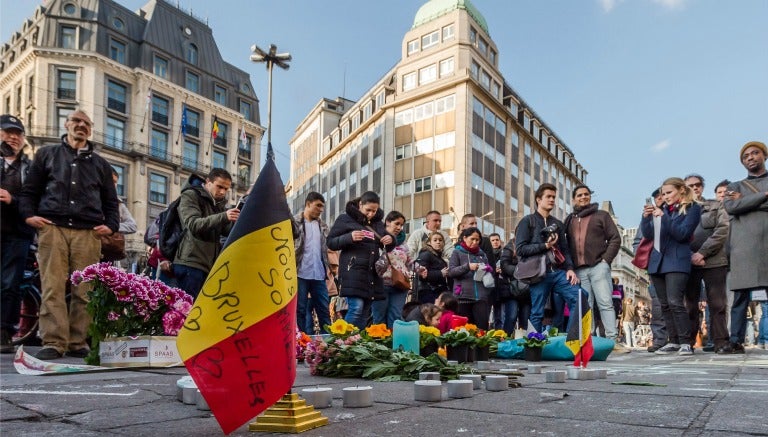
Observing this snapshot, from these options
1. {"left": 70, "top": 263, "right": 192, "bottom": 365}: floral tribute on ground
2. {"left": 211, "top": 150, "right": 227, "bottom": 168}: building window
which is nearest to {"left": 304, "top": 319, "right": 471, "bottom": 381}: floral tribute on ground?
{"left": 70, "top": 263, "right": 192, "bottom": 365}: floral tribute on ground

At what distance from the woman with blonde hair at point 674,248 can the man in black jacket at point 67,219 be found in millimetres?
5822

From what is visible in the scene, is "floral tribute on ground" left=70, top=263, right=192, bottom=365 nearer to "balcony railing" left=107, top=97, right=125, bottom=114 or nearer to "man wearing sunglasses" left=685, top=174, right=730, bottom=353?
"man wearing sunglasses" left=685, top=174, right=730, bottom=353

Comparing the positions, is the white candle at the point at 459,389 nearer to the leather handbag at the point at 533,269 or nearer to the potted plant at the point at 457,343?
the potted plant at the point at 457,343

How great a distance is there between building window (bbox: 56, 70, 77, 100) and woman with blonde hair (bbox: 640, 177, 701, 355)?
130 feet

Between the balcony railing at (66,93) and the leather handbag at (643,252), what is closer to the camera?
the leather handbag at (643,252)

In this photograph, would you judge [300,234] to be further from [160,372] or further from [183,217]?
[160,372]

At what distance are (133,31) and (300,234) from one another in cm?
4291

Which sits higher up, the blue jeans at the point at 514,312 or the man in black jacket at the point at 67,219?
the man in black jacket at the point at 67,219

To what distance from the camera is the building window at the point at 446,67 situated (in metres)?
37.7

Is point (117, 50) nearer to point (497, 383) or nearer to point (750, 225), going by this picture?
point (750, 225)

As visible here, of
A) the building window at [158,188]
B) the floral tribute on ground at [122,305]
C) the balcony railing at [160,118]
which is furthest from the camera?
the balcony railing at [160,118]

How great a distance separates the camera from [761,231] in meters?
6.31

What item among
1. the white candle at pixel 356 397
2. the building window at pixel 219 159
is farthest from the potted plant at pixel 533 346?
the building window at pixel 219 159

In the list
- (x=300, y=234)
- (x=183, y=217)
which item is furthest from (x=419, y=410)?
(x=300, y=234)
